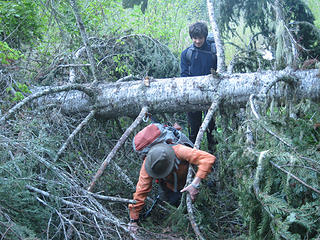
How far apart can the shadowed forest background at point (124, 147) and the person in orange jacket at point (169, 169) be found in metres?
0.16

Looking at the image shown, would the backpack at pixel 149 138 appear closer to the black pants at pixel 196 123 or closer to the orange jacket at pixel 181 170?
the orange jacket at pixel 181 170

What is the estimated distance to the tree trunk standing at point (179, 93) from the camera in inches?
155

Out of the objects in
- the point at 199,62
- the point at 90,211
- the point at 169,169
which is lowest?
the point at 90,211

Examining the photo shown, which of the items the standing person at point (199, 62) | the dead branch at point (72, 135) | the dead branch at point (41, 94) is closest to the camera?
the dead branch at point (41, 94)

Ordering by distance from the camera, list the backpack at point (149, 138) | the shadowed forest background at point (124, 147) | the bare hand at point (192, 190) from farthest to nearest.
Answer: the backpack at point (149, 138) → the bare hand at point (192, 190) → the shadowed forest background at point (124, 147)

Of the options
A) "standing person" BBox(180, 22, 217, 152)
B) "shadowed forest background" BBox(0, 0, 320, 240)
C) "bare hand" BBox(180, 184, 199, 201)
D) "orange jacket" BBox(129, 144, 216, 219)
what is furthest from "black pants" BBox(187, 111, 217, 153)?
"bare hand" BBox(180, 184, 199, 201)

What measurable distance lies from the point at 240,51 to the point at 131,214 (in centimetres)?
285

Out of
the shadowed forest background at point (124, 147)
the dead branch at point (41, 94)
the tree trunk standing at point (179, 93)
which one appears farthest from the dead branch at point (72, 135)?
the dead branch at point (41, 94)

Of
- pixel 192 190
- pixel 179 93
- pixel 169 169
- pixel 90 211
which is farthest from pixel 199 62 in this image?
pixel 90 211

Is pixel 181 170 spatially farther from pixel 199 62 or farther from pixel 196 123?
pixel 199 62

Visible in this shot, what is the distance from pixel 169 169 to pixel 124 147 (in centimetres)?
116

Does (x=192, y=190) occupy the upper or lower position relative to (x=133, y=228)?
upper

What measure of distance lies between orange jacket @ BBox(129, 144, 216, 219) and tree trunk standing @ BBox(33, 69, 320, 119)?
0.89 metres

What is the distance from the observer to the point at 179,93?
4.29 metres
